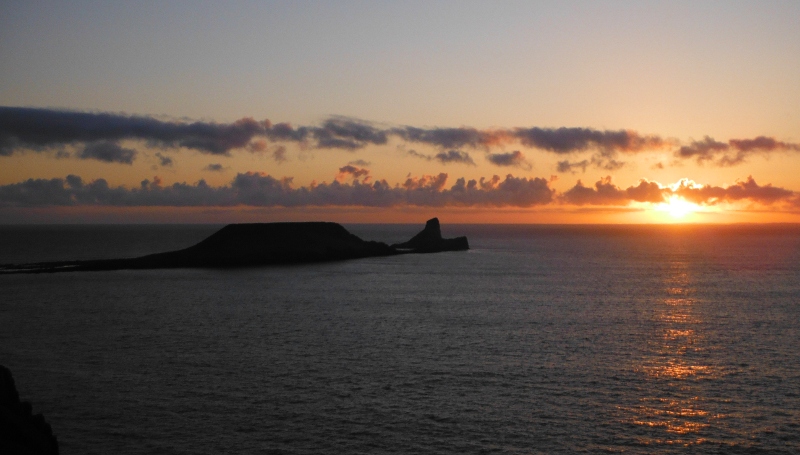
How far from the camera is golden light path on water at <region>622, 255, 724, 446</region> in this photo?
29.8m

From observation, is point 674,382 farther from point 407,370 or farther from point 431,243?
point 431,243

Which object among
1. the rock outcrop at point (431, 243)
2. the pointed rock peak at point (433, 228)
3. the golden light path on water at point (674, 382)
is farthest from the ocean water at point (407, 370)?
the pointed rock peak at point (433, 228)

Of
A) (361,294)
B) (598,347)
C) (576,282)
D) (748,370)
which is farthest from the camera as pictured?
(576,282)

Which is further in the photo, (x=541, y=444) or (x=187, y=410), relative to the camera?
(x=187, y=410)

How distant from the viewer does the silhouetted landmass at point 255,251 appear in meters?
114

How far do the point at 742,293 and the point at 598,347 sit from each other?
137ft

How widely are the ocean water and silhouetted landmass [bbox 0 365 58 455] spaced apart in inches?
128

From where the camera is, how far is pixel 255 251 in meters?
130

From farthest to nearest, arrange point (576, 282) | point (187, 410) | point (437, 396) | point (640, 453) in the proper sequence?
point (576, 282), point (437, 396), point (187, 410), point (640, 453)

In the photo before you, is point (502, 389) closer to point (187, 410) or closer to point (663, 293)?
point (187, 410)

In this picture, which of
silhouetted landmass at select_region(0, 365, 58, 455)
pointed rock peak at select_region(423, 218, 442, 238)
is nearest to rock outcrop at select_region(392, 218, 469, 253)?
pointed rock peak at select_region(423, 218, 442, 238)

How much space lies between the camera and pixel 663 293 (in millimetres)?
80500

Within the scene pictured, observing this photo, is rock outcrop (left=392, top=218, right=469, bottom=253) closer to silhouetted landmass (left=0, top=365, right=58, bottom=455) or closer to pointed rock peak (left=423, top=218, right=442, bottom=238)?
pointed rock peak (left=423, top=218, right=442, bottom=238)

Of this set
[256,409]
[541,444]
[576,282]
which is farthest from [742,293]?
[256,409]
